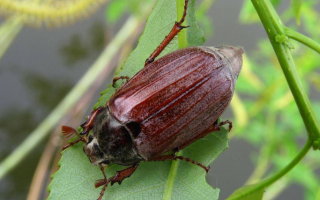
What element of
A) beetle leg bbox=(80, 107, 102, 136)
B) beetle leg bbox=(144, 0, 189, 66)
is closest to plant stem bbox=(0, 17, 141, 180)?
beetle leg bbox=(80, 107, 102, 136)

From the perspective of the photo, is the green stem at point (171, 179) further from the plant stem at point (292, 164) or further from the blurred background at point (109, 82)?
the blurred background at point (109, 82)

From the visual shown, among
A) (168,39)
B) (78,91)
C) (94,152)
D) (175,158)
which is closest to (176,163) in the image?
(175,158)

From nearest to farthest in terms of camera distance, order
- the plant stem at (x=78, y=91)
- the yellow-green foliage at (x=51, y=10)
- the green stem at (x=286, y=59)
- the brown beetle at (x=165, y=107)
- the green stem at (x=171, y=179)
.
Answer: the green stem at (x=286, y=59)
the green stem at (x=171, y=179)
the brown beetle at (x=165, y=107)
the yellow-green foliage at (x=51, y=10)
the plant stem at (x=78, y=91)

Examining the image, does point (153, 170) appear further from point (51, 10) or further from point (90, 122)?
point (51, 10)

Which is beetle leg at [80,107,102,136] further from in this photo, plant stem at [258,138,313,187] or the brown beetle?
plant stem at [258,138,313,187]

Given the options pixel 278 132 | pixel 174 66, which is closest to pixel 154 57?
pixel 174 66

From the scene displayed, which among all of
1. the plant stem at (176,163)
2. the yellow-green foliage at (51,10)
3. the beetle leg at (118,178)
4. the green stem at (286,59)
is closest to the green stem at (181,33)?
the plant stem at (176,163)
